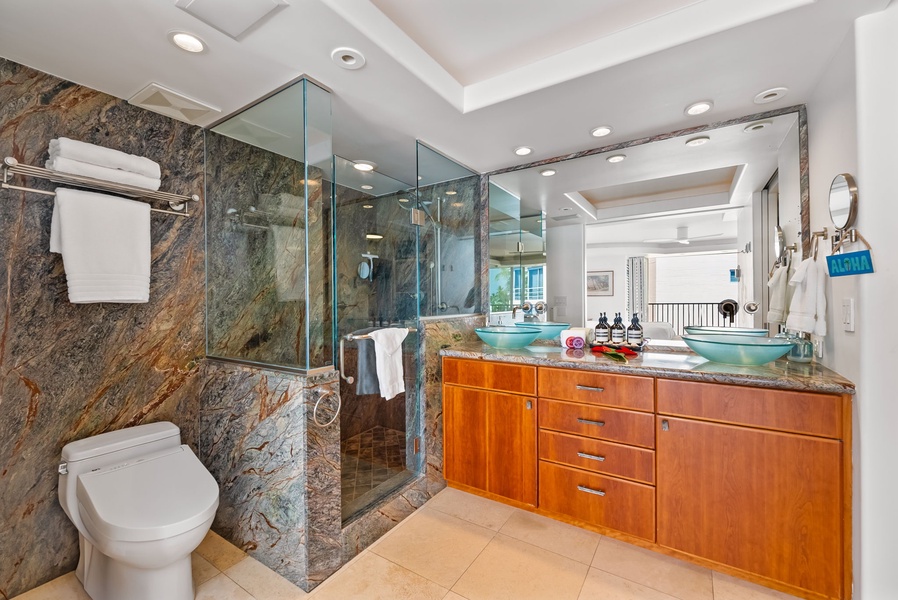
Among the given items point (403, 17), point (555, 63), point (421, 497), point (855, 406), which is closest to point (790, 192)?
point (855, 406)

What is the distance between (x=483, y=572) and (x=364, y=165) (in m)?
2.51

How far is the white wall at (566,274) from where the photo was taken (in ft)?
8.79

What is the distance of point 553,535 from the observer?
81.8 inches

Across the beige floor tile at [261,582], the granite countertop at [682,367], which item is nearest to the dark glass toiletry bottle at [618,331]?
the granite countertop at [682,367]

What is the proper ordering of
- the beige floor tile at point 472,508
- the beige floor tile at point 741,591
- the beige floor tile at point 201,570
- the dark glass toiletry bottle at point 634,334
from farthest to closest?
the dark glass toiletry bottle at point 634,334 → the beige floor tile at point 472,508 → the beige floor tile at point 201,570 → the beige floor tile at point 741,591

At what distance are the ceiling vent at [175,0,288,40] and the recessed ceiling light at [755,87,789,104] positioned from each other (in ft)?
6.99

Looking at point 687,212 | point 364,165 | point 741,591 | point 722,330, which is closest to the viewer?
point 741,591

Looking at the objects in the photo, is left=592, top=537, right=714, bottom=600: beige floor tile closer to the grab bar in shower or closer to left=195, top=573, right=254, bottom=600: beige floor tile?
the grab bar in shower

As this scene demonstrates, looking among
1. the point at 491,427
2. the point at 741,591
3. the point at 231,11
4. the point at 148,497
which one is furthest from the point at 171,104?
the point at 741,591

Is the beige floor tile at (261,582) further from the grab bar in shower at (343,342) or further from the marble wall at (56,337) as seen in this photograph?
the grab bar in shower at (343,342)

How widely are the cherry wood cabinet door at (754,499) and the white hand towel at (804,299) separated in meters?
0.49

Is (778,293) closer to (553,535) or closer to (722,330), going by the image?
(722,330)

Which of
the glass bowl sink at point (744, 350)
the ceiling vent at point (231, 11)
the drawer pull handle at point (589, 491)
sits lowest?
the drawer pull handle at point (589, 491)

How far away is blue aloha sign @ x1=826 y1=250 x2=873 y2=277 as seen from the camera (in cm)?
Answer: 139
